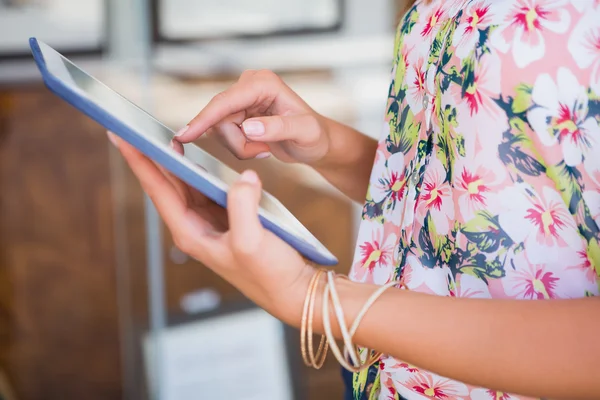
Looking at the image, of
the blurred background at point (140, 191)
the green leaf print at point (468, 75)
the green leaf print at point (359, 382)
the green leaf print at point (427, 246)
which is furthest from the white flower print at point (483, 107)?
the blurred background at point (140, 191)

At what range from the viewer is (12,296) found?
7.42 feet

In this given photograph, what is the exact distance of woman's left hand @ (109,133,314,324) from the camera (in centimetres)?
48

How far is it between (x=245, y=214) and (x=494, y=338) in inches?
8.3

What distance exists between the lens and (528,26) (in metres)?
0.56

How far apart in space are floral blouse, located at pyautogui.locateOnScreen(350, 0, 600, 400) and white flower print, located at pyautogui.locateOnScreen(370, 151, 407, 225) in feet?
0.17

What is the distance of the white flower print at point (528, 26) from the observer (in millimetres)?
546

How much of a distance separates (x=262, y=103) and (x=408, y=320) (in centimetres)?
42

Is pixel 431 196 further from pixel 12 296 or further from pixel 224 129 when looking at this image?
pixel 12 296


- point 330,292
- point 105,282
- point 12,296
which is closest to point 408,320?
point 330,292

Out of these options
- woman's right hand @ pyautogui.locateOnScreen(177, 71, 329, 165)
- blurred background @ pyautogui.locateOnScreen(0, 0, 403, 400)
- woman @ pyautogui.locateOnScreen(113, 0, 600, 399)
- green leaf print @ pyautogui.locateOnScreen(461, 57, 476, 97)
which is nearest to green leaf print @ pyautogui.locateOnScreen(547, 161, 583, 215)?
woman @ pyautogui.locateOnScreen(113, 0, 600, 399)

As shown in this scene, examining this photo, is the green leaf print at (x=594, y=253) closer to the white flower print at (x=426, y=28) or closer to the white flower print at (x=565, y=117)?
the white flower print at (x=565, y=117)

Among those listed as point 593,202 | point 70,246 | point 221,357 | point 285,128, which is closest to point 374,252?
point 285,128

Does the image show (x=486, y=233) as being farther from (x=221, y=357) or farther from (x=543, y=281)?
(x=221, y=357)

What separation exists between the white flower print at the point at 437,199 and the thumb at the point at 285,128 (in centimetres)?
18
